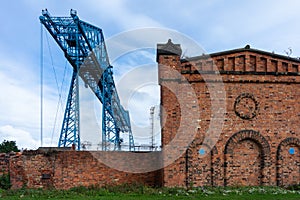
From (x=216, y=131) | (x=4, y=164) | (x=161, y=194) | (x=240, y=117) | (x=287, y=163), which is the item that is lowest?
(x=161, y=194)

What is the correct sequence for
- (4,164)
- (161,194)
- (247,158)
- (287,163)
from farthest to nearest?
(4,164) → (287,163) → (247,158) → (161,194)

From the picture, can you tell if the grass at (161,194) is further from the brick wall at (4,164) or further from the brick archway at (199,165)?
the brick wall at (4,164)

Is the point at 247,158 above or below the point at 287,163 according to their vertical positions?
above

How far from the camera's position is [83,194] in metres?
12.8

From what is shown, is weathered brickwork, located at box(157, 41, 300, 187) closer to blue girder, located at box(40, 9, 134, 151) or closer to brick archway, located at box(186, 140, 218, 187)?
Answer: brick archway, located at box(186, 140, 218, 187)

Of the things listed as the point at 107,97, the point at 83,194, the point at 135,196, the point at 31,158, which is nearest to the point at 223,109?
the point at 135,196

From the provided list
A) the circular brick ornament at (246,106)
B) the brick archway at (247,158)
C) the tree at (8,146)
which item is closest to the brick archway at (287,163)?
the brick archway at (247,158)

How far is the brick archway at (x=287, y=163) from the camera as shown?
48.2ft

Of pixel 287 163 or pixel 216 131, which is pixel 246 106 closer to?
pixel 216 131

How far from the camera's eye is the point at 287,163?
14.9m

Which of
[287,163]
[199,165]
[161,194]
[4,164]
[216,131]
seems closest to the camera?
[161,194]

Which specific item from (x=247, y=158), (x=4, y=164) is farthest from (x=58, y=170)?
(x=247, y=158)

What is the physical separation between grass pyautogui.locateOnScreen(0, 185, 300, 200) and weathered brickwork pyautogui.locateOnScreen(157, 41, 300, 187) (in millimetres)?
Answer: 1097

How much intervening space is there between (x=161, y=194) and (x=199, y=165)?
9.06ft
